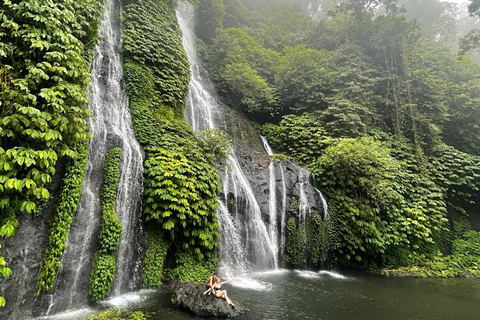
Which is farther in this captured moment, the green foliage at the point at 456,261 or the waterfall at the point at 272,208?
the green foliage at the point at 456,261

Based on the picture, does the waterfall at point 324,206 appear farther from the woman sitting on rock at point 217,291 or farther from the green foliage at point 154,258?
the green foliage at point 154,258

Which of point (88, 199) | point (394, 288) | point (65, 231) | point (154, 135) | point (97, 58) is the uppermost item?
point (97, 58)

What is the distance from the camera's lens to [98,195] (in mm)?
6559

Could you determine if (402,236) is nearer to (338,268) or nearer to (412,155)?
(338,268)

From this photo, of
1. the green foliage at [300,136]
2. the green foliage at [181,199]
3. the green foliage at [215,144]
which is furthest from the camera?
the green foliage at [300,136]

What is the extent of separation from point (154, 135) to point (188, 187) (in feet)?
8.72

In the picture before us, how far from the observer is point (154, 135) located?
8859 mm

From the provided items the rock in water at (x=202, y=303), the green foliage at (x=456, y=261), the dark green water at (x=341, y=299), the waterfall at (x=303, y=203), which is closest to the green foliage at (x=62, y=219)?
the dark green water at (x=341, y=299)

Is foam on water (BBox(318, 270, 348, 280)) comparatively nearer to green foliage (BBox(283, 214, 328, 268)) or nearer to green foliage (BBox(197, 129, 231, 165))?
green foliage (BBox(283, 214, 328, 268))

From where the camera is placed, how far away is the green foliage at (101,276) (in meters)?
5.69

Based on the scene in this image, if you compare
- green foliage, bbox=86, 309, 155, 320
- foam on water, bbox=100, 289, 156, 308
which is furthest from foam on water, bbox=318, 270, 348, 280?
green foliage, bbox=86, 309, 155, 320

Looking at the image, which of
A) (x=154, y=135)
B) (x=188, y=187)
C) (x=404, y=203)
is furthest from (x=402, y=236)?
(x=154, y=135)

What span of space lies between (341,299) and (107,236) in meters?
6.64

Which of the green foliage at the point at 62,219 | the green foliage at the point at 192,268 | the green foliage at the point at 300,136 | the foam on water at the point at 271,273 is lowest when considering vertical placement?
the foam on water at the point at 271,273
